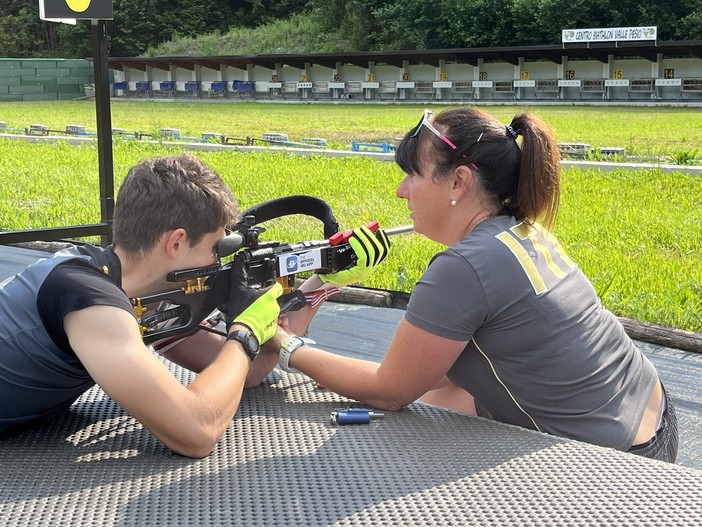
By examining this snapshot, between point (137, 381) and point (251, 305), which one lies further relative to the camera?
point (251, 305)

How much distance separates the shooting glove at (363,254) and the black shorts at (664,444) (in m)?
0.89

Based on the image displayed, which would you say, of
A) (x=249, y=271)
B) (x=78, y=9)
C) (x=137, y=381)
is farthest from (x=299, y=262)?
Answer: (x=78, y=9)

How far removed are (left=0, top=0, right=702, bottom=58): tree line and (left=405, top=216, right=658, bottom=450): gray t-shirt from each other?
33025mm

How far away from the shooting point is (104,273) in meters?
1.91

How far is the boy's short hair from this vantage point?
1964 millimetres

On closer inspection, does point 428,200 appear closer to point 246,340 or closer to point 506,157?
point 506,157

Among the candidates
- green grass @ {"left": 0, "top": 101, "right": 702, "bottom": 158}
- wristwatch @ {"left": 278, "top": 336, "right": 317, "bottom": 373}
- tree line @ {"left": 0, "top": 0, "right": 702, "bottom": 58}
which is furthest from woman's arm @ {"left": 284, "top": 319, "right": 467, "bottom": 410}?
tree line @ {"left": 0, "top": 0, "right": 702, "bottom": 58}

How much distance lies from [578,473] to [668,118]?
951 inches

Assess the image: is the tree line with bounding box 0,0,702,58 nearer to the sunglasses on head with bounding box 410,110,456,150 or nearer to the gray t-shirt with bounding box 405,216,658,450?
the sunglasses on head with bounding box 410,110,456,150

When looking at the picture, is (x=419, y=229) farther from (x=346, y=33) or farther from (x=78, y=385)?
(x=346, y=33)

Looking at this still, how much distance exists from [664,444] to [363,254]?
38.0 inches

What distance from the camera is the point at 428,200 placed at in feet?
7.29

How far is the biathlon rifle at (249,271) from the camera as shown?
6.77 feet

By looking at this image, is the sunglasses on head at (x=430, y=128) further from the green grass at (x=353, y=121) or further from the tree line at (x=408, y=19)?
the tree line at (x=408, y=19)
